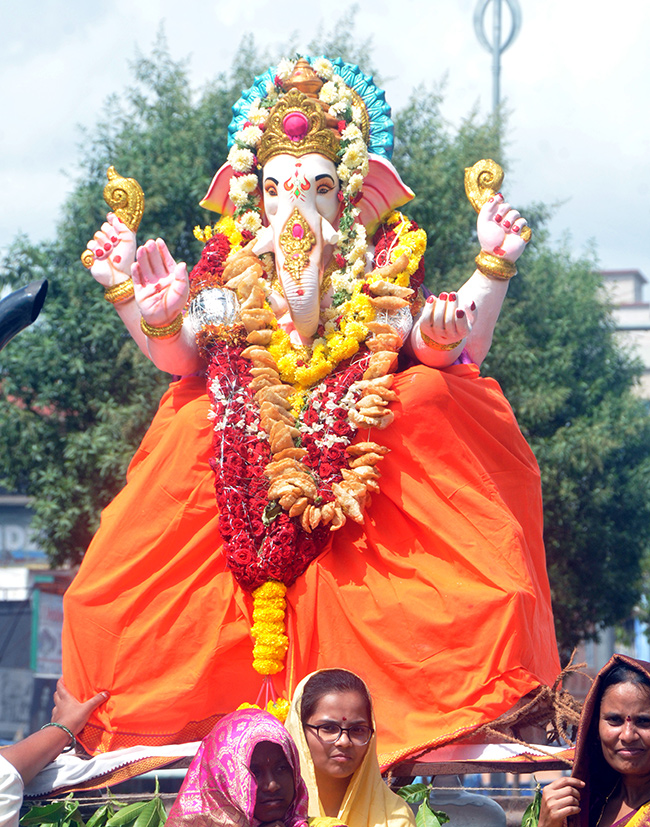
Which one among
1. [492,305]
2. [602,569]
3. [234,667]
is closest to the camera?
[234,667]

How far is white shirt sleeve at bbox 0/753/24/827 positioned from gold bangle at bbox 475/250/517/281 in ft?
9.42

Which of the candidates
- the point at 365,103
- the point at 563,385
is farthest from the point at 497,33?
the point at 365,103

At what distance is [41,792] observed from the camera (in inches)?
169

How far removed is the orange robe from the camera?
452 centimetres

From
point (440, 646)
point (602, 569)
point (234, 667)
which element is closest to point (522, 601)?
point (440, 646)

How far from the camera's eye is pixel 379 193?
18.0 feet

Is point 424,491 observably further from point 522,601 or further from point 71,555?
point 71,555

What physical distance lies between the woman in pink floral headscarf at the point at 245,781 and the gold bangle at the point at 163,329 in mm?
2580

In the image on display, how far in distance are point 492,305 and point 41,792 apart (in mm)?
2790

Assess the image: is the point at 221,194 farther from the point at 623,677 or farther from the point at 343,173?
the point at 623,677

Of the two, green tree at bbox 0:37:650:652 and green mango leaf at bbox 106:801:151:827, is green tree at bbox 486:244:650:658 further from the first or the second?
green mango leaf at bbox 106:801:151:827

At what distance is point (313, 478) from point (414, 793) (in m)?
1.33

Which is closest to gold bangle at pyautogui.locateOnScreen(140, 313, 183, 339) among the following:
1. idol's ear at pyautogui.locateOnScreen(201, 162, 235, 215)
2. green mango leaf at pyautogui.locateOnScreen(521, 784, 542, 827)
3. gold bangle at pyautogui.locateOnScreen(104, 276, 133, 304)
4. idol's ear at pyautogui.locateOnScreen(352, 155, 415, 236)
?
gold bangle at pyautogui.locateOnScreen(104, 276, 133, 304)

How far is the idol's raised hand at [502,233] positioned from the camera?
5125 mm
